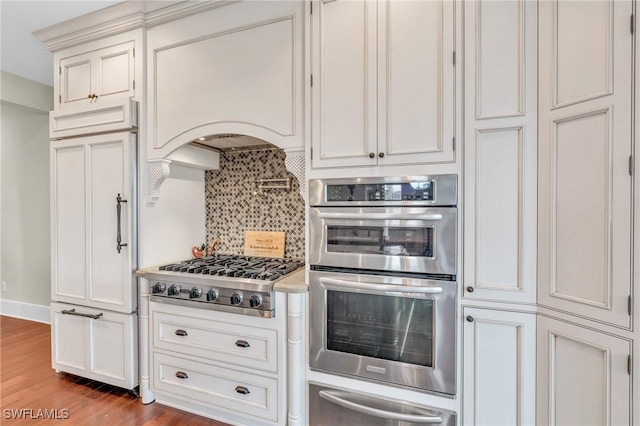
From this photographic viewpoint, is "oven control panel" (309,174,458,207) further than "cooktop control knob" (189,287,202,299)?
No

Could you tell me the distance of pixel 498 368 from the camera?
1.49m

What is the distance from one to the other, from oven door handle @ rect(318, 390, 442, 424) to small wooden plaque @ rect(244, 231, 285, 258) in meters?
1.12

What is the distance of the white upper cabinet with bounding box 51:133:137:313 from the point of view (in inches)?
88.0

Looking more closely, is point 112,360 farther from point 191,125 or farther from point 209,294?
point 191,125

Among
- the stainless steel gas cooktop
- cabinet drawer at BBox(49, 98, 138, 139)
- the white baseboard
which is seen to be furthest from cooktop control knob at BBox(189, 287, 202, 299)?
the white baseboard

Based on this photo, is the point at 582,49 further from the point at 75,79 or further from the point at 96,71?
the point at 75,79

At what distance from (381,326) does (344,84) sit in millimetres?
1340

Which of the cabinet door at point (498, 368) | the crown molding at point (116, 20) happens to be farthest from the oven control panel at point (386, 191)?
the crown molding at point (116, 20)

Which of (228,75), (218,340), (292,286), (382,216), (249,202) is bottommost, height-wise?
(218,340)

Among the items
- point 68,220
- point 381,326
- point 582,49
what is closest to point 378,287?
point 381,326

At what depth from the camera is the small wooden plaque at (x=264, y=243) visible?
2.56 meters

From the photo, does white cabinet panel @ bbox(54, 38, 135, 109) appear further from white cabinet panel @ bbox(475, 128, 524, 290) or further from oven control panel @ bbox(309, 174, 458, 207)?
white cabinet panel @ bbox(475, 128, 524, 290)

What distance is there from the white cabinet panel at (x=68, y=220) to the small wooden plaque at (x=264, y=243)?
122 cm

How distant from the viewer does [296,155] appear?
73.4 inches
